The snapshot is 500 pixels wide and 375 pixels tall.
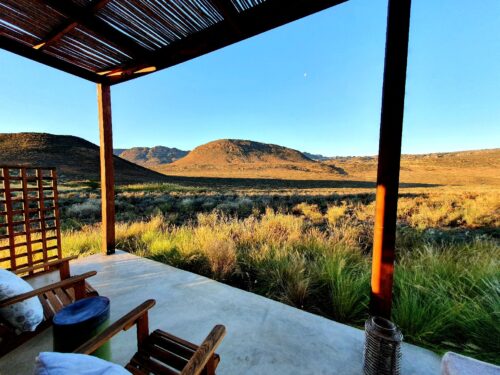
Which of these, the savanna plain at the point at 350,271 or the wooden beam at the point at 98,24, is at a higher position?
the wooden beam at the point at 98,24

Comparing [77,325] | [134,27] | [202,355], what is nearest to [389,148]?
[202,355]

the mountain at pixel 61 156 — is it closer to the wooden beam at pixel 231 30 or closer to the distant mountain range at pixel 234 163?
the distant mountain range at pixel 234 163

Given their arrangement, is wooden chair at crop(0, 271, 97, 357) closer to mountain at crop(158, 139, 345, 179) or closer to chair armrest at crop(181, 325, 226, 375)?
chair armrest at crop(181, 325, 226, 375)

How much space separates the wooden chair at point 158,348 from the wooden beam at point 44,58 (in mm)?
3165

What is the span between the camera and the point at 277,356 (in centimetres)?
176

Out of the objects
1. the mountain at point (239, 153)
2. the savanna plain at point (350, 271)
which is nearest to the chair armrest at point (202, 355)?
the savanna plain at point (350, 271)

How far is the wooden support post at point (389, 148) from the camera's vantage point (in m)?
1.54

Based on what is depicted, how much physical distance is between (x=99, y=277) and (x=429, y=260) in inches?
177

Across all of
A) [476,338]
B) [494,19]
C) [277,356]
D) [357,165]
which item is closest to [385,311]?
[277,356]

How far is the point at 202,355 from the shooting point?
38.3 inches

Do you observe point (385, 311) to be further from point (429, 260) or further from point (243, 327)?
point (429, 260)

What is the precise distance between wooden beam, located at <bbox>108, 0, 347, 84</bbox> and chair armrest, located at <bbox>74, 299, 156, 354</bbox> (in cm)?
239

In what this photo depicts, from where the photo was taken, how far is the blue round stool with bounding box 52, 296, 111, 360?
1.28 metres

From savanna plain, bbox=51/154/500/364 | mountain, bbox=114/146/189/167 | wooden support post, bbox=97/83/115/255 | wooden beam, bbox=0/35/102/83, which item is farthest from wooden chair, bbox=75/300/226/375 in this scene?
mountain, bbox=114/146/189/167
